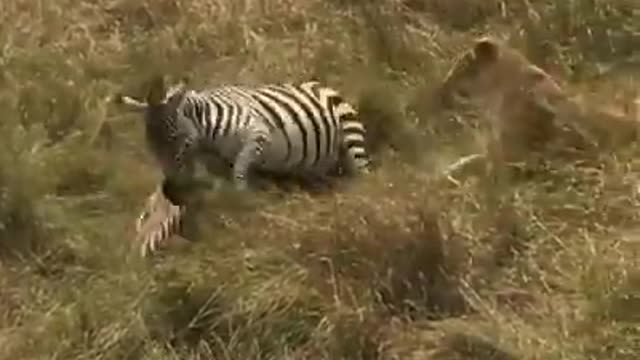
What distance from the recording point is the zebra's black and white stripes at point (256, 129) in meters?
4.61

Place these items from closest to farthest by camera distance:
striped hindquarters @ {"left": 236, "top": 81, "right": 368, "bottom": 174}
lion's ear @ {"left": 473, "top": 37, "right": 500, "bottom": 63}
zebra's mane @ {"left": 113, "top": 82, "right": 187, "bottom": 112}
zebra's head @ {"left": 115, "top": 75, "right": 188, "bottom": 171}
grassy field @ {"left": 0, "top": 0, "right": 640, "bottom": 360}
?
grassy field @ {"left": 0, "top": 0, "right": 640, "bottom": 360}
zebra's head @ {"left": 115, "top": 75, "right": 188, "bottom": 171}
zebra's mane @ {"left": 113, "top": 82, "right": 187, "bottom": 112}
striped hindquarters @ {"left": 236, "top": 81, "right": 368, "bottom": 174}
lion's ear @ {"left": 473, "top": 37, "right": 500, "bottom": 63}

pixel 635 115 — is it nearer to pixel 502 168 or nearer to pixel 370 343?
pixel 502 168

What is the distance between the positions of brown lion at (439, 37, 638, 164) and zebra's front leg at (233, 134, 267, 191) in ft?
2.21

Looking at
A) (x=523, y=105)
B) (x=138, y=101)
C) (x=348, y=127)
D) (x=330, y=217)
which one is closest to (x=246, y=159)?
(x=348, y=127)

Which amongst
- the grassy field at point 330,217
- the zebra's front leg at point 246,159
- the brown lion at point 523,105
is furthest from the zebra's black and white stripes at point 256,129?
the brown lion at point 523,105

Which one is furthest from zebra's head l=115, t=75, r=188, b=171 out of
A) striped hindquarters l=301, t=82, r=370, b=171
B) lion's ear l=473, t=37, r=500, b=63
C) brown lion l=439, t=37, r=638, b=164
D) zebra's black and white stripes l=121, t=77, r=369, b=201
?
lion's ear l=473, t=37, r=500, b=63

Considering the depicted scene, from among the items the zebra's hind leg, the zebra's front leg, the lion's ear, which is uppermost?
the lion's ear

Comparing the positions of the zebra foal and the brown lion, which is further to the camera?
the brown lion

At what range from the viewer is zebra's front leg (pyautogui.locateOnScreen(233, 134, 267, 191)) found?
475 cm

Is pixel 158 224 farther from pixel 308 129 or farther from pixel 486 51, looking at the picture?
pixel 486 51

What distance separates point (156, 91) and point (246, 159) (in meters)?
0.47

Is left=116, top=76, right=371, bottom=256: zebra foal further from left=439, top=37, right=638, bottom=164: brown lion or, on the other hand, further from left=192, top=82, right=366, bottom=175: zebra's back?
left=439, top=37, right=638, bottom=164: brown lion

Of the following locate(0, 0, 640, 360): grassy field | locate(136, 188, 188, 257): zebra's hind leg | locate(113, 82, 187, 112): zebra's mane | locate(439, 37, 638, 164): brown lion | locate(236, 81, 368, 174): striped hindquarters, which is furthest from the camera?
locate(236, 81, 368, 174): striped hindquarters

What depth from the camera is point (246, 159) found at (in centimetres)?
482
